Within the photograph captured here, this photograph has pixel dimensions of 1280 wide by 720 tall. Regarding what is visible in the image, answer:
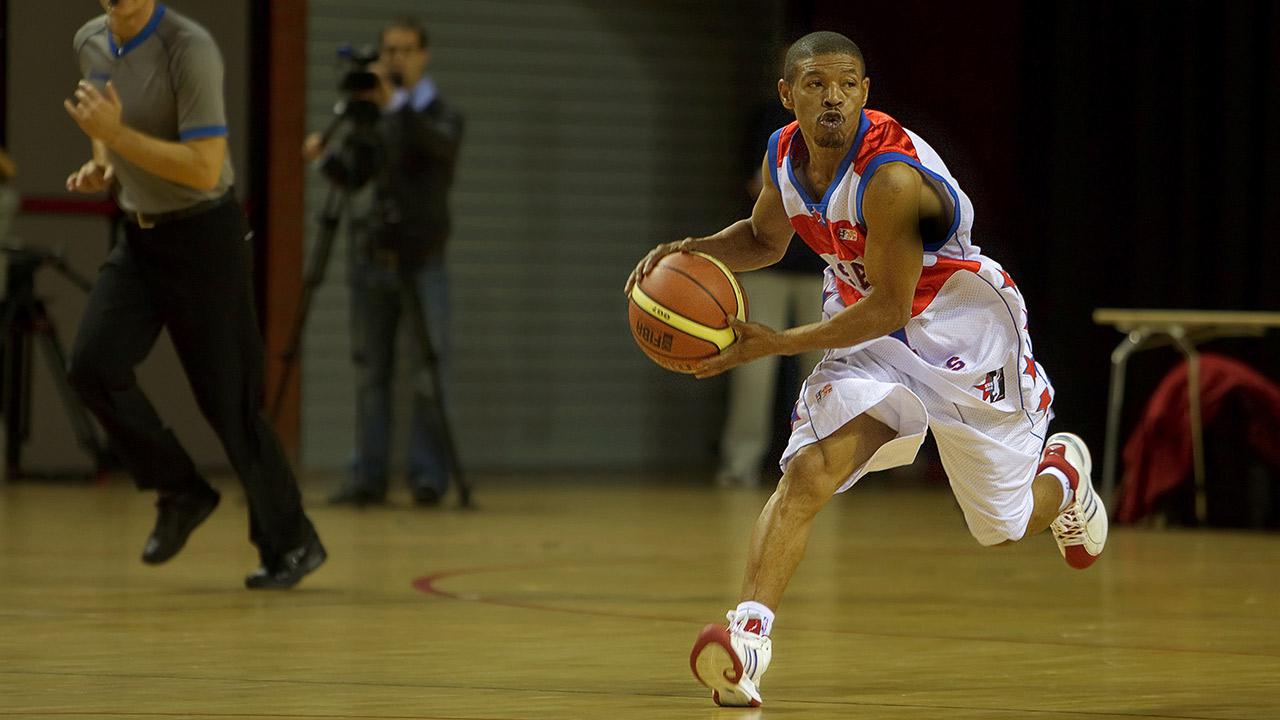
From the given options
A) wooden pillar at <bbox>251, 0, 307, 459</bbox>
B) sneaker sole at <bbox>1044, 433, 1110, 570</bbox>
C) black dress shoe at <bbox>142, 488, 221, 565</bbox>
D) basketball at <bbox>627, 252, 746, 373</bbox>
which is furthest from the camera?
wooden pillar at <bbox>251, 0, 307, 459</bbox>

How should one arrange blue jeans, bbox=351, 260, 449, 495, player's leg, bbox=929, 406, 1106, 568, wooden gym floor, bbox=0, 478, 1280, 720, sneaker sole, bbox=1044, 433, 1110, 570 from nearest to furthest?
wooden gym floor, bbox=0, 478, 1280, 720, player's leg, bbox=929, 406, 1106, 568, sneaker sole, bbox=1044, 433, 1110, 570, blue jeans, bbox=351, 260, 449, 495

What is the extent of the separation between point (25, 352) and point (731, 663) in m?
6.89

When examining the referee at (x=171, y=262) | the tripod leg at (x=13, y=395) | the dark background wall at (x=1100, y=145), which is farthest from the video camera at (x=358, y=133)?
the dark background wall at (x=1100, y=145)

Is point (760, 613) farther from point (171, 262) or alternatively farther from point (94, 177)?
point (94, 177)

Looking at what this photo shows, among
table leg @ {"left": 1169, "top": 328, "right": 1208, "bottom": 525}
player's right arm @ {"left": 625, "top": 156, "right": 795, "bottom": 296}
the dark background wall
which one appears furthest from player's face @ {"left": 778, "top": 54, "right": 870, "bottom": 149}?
the dark background wall

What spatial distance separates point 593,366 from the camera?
11273mm

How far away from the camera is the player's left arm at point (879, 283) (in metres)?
3.80

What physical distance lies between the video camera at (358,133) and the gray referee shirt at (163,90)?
2.75 meters

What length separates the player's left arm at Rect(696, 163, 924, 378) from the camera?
380 centimetres

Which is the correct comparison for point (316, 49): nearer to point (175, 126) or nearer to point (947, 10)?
point (947, 10)

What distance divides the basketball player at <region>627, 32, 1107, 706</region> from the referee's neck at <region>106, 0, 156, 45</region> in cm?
185

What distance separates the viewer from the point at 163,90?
17.0 feet

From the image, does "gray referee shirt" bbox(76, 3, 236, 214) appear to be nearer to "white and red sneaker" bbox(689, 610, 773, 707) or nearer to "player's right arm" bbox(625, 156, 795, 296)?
"player's right arm" bbox(625, 156, 795, 296)

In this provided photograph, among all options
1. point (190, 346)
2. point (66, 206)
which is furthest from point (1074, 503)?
point (66, 206)
